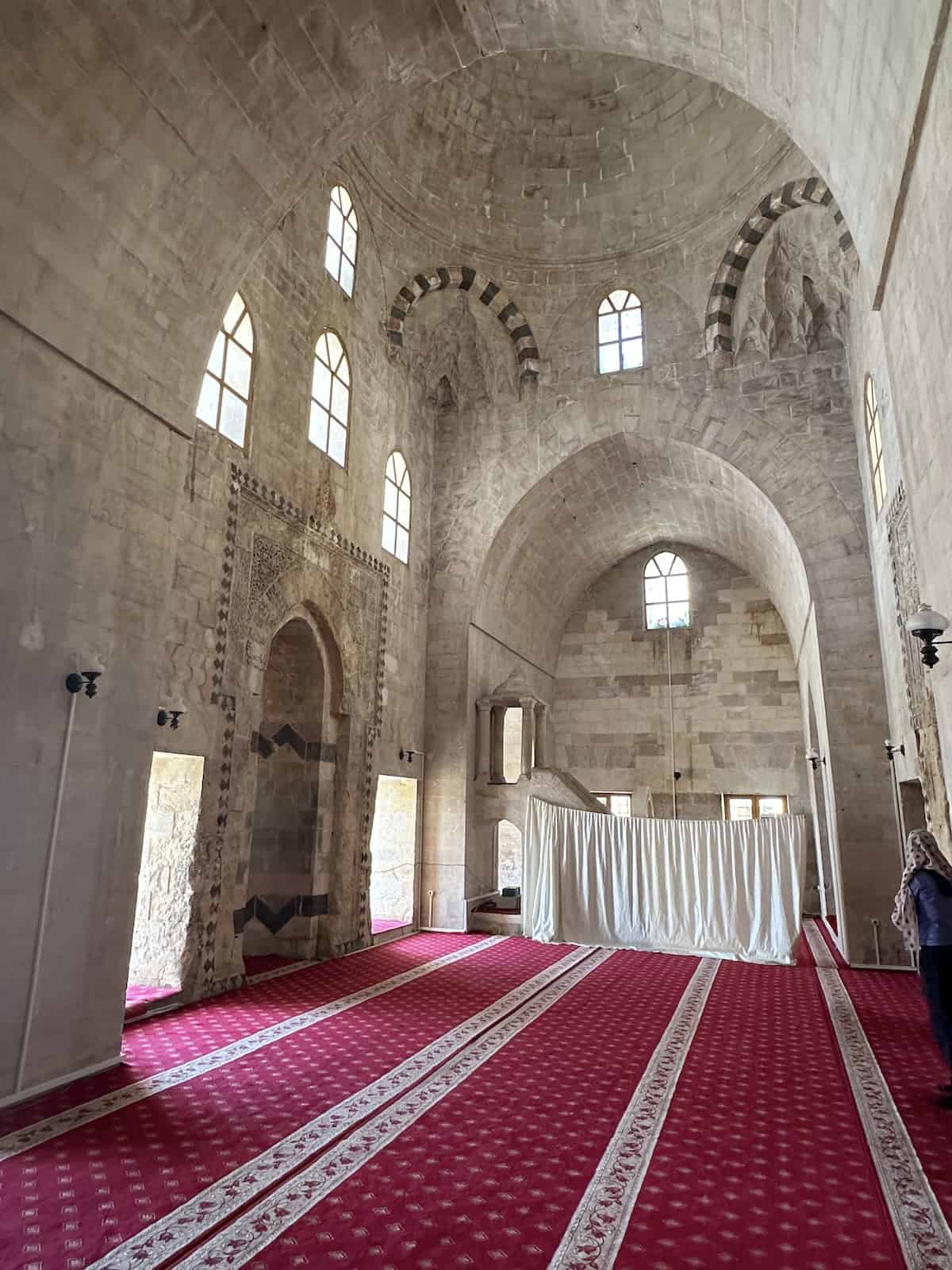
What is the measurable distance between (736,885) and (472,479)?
724cm

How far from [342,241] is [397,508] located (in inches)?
146

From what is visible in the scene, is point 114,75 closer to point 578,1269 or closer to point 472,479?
point 578,1269

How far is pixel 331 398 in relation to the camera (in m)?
10.2

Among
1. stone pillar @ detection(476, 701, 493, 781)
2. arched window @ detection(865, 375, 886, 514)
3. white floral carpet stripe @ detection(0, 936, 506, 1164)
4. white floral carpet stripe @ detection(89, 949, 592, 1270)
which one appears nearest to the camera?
white floral carpet stripe @ detection(89, 949, 592, 1270)

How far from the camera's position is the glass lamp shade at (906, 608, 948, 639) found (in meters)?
4.17

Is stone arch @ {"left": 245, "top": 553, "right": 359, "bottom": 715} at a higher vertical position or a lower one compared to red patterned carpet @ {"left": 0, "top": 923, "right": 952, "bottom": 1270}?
higher

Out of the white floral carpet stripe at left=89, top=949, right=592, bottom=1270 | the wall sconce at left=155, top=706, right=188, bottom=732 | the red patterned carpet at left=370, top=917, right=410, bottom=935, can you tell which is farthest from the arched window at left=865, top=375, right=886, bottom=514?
the red patterned carpet at left=370, top=917, right=410, bottom=935

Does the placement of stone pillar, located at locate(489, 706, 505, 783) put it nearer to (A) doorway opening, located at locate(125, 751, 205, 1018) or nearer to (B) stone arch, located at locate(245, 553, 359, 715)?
(B) stone arch, located at locate(245, 553, 359, 715)

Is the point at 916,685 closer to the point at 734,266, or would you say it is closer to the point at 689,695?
the point at 734,266

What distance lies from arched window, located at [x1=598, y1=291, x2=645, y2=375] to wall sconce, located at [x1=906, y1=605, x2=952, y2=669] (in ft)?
28.7

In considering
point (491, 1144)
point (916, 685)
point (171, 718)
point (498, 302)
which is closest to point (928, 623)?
point (916, 685)

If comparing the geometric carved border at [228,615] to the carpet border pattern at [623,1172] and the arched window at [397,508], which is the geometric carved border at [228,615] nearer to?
the arched window at [397,508]

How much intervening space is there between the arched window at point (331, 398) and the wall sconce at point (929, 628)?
728cm

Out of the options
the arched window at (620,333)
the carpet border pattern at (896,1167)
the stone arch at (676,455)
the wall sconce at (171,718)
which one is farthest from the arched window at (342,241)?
the carpet border pattern at (896,1167)
